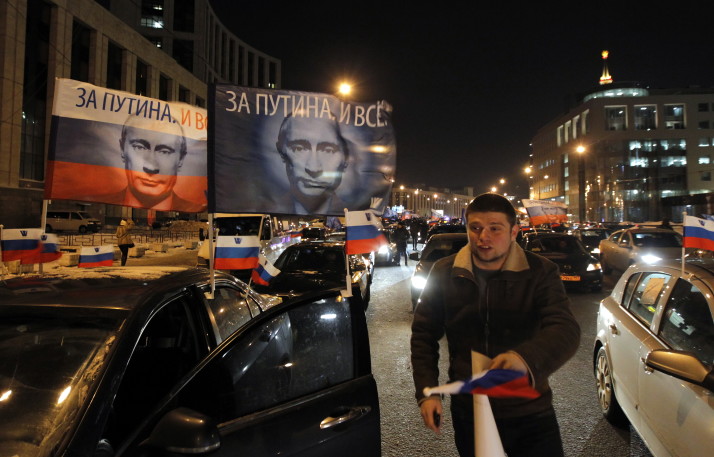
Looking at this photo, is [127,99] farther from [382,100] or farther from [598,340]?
[598,340]

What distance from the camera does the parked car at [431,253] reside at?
9328mm

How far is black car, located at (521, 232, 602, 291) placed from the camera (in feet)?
38.1

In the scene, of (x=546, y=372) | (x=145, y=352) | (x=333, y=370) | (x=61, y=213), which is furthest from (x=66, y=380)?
(x=61, y=213)

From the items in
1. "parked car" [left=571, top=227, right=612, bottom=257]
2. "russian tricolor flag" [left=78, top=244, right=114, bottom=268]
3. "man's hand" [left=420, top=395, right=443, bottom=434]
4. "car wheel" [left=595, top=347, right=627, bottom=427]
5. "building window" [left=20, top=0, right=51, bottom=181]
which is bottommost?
"car wheel" [left=595, top=347, right=627, bottom=427]

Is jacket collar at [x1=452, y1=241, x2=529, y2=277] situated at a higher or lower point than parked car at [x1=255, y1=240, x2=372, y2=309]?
higher

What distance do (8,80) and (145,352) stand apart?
37.5 meters

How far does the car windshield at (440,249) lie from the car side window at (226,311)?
250 inches

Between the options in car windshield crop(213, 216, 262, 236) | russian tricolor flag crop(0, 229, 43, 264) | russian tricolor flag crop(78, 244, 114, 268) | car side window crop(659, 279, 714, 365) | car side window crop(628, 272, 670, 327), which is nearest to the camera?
car side window crop(659, 279, 714, 365)

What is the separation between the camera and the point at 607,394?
4.34m

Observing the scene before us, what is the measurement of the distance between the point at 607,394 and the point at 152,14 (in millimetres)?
72253

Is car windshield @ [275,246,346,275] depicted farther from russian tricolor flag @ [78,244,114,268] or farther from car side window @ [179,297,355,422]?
car side window @ [179,297,355,422]

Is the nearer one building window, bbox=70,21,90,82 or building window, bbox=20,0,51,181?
building window, bbox=20,0,51,181

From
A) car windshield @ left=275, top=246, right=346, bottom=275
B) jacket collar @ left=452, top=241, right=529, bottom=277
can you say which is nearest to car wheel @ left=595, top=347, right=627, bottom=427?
jacket collar @ left=452, top=241, right=529, bottom=277

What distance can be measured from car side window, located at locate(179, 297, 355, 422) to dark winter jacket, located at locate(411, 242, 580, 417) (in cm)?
54
